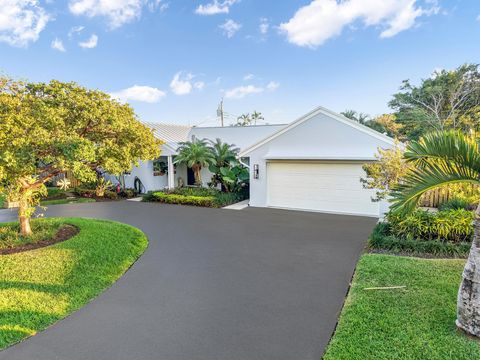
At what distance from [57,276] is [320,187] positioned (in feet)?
33.3

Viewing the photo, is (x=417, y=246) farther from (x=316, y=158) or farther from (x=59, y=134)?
(x=59, y=134)

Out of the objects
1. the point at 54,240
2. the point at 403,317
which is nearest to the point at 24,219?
the point at 54,240

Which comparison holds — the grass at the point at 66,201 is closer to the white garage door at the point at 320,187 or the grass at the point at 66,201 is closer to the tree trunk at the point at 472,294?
the white garage door at the point at 320,187

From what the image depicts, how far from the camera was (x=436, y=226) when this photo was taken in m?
7.50

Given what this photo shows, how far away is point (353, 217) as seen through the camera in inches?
449

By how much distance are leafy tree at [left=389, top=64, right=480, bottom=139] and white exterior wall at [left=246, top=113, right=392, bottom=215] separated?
490 inches

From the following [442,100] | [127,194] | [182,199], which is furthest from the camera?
[442,100]

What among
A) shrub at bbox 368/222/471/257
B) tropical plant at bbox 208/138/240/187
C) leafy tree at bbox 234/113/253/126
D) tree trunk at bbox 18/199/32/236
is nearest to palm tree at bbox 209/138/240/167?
tropical plant at bbox 208/138/240/187

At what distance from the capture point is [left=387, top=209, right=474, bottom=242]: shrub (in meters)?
7.41

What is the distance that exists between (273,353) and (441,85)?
89.9 feet

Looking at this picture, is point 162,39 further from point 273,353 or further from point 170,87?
point 273,353

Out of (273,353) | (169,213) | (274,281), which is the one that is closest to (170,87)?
(169,213)

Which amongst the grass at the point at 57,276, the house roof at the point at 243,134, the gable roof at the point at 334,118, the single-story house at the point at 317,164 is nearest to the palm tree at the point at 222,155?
the house roof at the point at 243,134

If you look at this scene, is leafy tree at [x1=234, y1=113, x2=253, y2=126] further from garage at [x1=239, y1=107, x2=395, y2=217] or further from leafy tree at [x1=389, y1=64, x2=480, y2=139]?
garage at [x1=239, y1=107, x2=395, y2=217]
